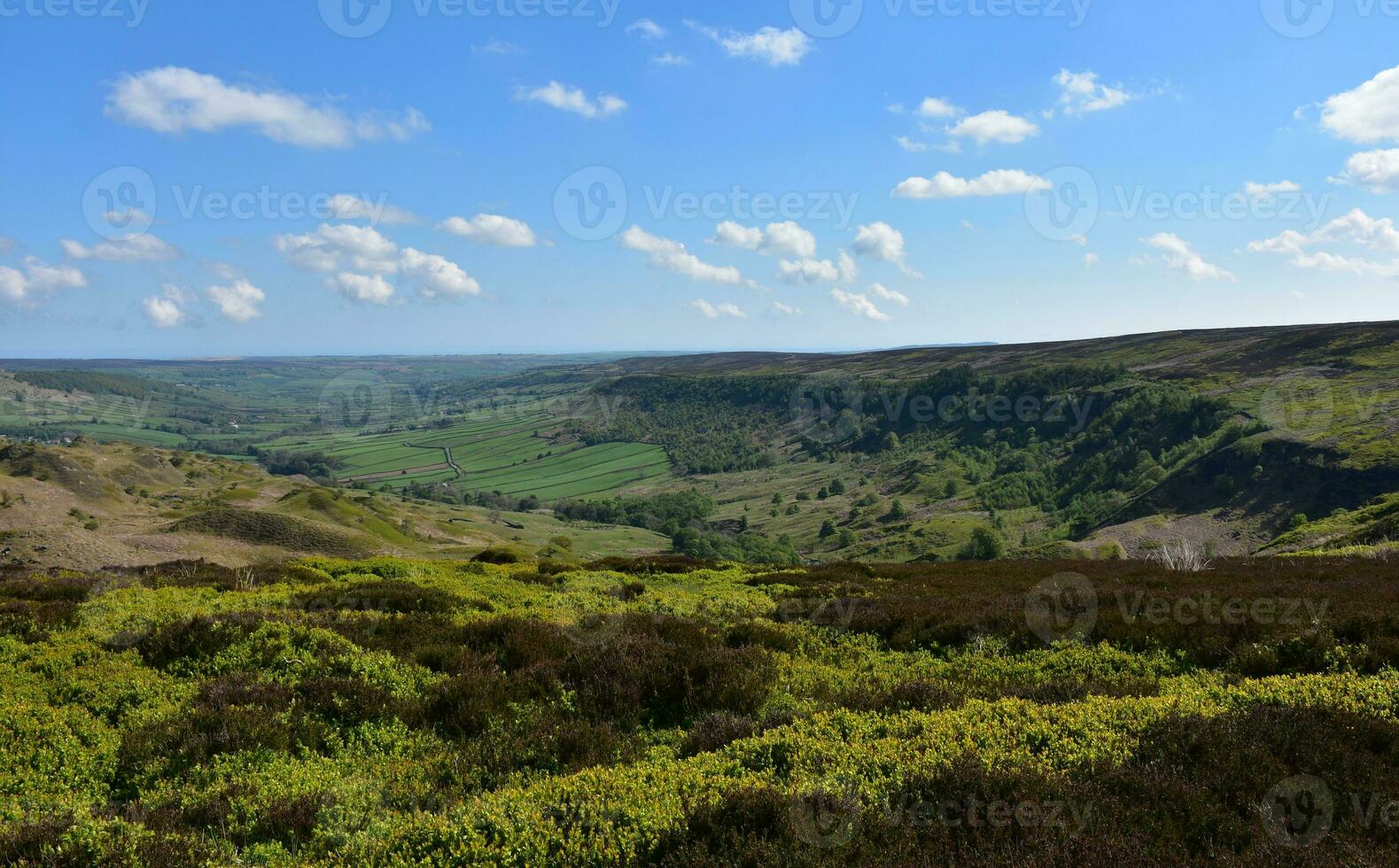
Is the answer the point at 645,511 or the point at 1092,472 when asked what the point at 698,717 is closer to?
the point at 1092,472

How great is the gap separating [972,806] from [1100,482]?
139 metres

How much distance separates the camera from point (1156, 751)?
5.95 meters

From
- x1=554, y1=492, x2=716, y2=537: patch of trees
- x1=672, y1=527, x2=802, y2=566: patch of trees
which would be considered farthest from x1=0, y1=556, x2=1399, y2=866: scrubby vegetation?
x1=554, y1=492, x2=716, y2=537: patch of trees

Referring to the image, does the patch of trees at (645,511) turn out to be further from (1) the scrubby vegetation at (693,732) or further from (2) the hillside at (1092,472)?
(1) the scrubby vegetation at (693,732)

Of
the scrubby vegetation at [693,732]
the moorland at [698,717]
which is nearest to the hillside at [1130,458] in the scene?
the moorland at [698,717]

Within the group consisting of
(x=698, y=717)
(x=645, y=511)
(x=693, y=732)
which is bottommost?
(x=645, y=511)

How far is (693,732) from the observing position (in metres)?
7.46

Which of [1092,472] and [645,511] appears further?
[645,511]

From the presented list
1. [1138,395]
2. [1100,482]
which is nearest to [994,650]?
[1100,482]

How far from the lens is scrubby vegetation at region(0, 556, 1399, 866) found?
491cm

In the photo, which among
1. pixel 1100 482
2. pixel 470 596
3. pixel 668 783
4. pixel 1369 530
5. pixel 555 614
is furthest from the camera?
pixel 1100 482

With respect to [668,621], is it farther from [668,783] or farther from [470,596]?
[668,783]

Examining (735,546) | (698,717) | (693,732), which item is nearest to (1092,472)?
(735,546)

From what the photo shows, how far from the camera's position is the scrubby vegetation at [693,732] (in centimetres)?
491
